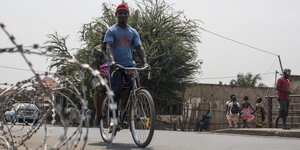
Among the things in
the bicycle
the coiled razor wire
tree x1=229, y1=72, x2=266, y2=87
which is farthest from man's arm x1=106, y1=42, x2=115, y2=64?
tree x1=229, y1=72, x2=266, y2=87

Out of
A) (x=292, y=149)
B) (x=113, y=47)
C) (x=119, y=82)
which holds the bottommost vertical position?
(x=292, y=149)

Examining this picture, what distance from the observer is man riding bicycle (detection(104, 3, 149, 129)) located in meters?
6.43

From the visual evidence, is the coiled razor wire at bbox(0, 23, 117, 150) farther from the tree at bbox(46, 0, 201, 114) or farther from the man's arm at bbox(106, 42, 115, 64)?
the tree at bbox(46, 0, 201, 114)

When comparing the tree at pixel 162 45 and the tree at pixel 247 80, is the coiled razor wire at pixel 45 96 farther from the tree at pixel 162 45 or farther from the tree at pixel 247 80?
the tree at pixel 247 80

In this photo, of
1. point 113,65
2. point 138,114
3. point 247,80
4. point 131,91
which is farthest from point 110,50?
point 247,80

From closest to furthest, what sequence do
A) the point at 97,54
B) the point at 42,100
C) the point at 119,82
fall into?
the point at 42,100, the point at 119,82, the point at 97,54

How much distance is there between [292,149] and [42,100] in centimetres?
356

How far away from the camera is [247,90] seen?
3781cm

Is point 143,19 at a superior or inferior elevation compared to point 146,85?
superior

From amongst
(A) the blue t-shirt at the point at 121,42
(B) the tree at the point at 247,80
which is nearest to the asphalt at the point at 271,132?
(A) the blue t-shirt at the point at 121,42

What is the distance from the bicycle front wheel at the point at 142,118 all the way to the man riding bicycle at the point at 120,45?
36 centimetres

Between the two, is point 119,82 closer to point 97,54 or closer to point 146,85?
point 97,54

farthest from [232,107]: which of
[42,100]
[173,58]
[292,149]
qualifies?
[42,100]

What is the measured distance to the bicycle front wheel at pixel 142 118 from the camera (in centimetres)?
587
